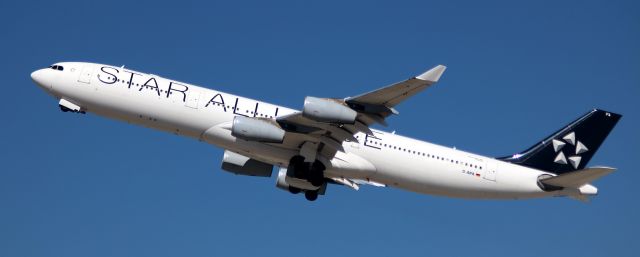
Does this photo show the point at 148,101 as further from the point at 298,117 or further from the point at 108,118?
the point at 298,117

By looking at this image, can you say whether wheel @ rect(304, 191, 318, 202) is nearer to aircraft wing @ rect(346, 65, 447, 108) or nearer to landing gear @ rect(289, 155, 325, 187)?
landing gear @ rect(289, 155, 325, 187)

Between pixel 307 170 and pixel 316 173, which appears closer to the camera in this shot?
pixel 307 170

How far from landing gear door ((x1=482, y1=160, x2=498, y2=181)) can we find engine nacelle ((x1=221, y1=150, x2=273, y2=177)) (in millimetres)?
12534

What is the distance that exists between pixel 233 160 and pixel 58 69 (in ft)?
36.7

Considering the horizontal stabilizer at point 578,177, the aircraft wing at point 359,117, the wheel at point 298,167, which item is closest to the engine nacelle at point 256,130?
the aircraft wing at point 359,117

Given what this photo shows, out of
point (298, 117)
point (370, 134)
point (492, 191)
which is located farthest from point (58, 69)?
point (492, 191)

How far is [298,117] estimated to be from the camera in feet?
147

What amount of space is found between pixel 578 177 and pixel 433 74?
12.0 m

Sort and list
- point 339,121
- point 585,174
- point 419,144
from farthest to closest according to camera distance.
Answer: point 419,144
point 585,174
point 339,121

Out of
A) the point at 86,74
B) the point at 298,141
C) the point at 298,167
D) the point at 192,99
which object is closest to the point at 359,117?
the point at 298,141

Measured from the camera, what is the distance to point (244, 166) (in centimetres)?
5081

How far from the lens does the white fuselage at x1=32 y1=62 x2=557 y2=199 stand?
4638 cm

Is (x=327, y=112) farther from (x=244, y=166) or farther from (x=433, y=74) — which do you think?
(x=244, y=166)

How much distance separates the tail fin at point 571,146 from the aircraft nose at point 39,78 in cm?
2686
